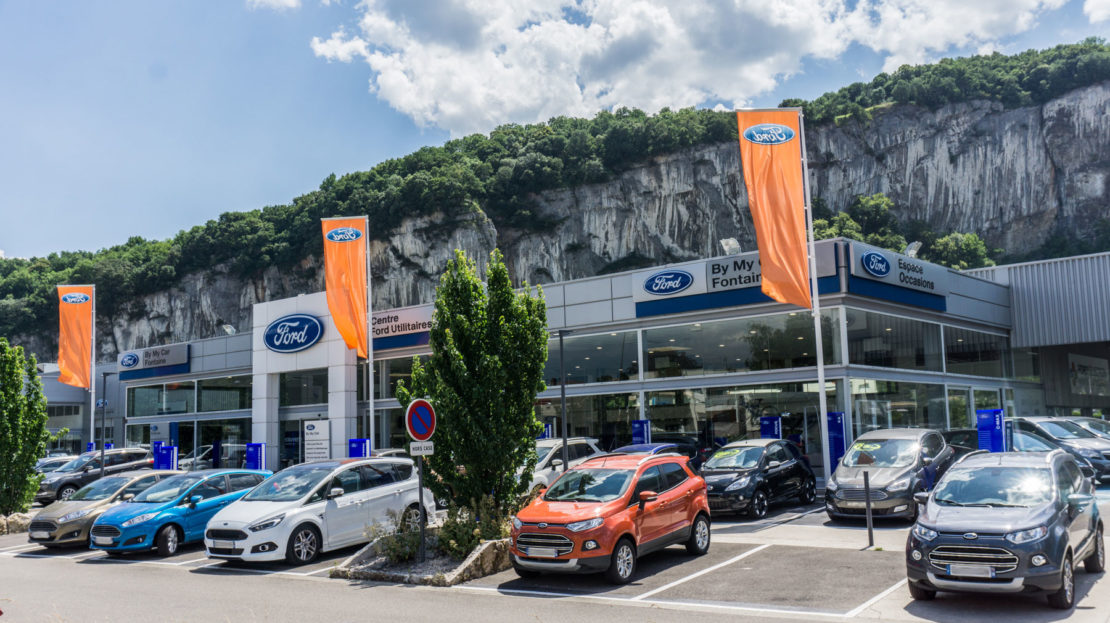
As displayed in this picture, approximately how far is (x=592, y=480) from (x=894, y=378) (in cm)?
1456

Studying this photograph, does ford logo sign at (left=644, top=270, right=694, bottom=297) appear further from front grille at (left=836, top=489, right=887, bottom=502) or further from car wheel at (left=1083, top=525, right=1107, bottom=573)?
car wheel at (left=1083, top=525, right=1107, bottom=573)

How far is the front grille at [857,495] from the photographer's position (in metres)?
14.6

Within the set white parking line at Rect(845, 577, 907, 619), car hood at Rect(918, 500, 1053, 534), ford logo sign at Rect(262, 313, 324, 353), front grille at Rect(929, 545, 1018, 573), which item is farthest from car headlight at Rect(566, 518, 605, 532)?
ford logo sign at Rect(262, 313, 324, 353)

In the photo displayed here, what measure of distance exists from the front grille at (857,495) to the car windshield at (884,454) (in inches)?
39.9

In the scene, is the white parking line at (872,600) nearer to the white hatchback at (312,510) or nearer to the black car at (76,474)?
the white hatchback at (312,510)

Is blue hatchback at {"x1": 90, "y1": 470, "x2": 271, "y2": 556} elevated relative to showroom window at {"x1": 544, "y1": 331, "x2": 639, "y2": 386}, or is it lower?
lower

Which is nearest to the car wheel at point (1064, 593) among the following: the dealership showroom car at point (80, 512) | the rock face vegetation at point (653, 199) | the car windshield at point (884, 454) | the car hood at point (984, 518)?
the car hood at point (984, 518)

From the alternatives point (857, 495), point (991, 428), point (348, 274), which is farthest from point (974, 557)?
point (348, 274)

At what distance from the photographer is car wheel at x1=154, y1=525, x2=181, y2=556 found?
14.8 metres

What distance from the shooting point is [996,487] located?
9281mm

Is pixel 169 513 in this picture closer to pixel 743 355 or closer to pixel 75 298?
pixel 743 355

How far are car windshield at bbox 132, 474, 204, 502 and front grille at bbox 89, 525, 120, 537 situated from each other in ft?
3.42

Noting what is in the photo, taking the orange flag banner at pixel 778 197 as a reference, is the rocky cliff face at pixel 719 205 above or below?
above

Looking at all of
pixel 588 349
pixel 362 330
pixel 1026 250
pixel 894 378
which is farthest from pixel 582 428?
pixel 1026 250
